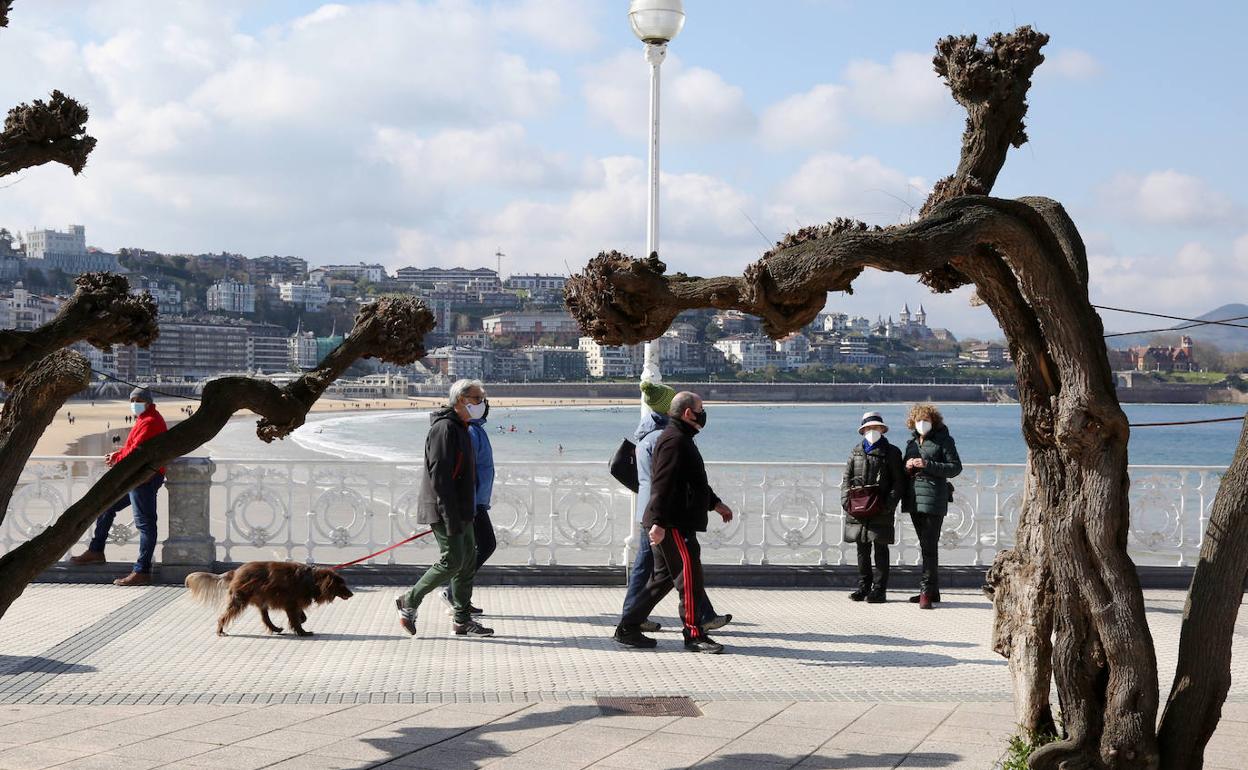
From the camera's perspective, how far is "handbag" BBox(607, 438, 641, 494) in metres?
8.79

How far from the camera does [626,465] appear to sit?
8.84 meters

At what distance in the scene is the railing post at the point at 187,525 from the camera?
10.2 metres

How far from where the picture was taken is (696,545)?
26.2ft

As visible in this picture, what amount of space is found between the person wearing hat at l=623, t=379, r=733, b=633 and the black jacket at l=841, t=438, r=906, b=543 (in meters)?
1.85

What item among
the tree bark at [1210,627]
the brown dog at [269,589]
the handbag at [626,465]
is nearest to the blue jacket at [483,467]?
the handbag at [626,465]

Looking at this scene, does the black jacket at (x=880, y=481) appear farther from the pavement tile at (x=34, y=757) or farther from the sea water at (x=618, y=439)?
the sea water at (x=618, y=439)

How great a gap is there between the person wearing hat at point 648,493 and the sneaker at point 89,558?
466cm

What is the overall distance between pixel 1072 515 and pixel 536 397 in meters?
146

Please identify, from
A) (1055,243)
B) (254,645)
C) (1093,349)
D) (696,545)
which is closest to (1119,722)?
(1093,349)

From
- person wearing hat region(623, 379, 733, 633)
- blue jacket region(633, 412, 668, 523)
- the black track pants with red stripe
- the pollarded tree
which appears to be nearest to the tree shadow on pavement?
the pollarded tree

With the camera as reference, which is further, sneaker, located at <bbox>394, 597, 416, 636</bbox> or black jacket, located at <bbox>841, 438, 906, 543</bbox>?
black jacket, located at <bbox>841, 438, 906, 543</bbox>

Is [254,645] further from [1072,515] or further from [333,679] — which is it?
[1072,515]

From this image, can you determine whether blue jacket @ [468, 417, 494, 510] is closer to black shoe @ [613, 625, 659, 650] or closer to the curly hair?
black shoe @ [613, 625, 659, 650]

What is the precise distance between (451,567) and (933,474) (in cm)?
385
